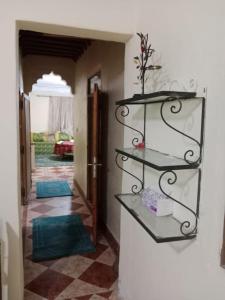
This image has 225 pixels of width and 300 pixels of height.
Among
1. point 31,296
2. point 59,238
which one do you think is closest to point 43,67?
point 59,238

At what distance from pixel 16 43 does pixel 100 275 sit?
6.88 feet

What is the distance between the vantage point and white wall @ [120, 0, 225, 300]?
95 centimetres

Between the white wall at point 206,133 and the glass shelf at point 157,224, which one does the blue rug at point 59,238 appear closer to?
the white wall at point 206,133

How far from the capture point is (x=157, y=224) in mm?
1240

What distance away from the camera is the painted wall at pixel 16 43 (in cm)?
155

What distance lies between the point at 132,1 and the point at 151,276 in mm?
1749

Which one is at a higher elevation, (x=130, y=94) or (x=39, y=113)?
(x=39, y=113)

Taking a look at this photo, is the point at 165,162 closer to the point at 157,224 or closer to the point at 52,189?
the point at 157,224

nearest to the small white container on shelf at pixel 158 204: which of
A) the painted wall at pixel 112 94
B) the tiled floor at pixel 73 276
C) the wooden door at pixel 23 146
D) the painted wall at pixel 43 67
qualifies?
the tiled floor at pixel 73 276

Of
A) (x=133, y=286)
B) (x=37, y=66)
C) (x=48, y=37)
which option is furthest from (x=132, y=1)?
(x=37, y=66)

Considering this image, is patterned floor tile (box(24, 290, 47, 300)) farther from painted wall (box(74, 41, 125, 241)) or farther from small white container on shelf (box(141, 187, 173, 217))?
small white container on shelf (box(141, 187, 173, 217))

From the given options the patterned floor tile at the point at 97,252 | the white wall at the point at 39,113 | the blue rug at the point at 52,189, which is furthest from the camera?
the white wall at the point at 39,113

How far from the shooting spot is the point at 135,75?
1749 mm

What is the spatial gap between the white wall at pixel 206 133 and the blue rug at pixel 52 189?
3.53 meters
